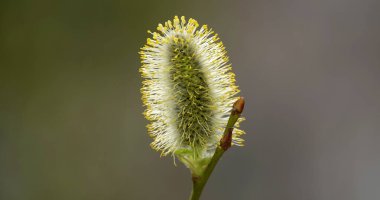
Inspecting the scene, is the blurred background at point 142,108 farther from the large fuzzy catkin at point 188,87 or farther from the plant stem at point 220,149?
the plant stem at point 220,149

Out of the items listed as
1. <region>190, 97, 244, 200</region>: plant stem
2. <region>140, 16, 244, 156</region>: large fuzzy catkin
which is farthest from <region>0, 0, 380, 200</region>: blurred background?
<region>190, 97, 244, 200</region>: plant stem

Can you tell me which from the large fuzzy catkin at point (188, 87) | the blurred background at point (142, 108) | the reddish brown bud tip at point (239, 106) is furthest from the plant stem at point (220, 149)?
the blurred background at point (142, 108)

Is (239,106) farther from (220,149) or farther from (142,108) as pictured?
(142,108)

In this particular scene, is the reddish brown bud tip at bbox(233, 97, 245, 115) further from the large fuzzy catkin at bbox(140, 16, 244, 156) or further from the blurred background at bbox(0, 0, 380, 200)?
the blurred background at bbox(0, 0, 380, 200)
